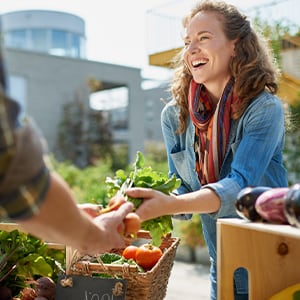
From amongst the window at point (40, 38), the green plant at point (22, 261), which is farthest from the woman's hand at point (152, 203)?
the window at point (40, 38)

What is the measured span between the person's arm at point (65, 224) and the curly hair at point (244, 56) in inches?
31.6

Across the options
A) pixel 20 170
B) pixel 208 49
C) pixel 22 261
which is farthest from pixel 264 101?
pixel 20 170

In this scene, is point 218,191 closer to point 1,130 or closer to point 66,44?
point 1,130

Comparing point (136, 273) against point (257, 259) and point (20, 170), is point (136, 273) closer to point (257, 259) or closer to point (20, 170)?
point (257, 259)

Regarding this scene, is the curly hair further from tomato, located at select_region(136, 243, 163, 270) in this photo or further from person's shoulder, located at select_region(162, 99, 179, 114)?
tomato, located at select_region(136, 243, 163, 270)

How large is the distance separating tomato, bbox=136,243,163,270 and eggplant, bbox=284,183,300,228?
614 mm

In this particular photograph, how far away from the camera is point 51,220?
99 centimetres

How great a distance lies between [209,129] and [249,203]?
55 centimetres

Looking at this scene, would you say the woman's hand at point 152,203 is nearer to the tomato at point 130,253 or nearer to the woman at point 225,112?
the woman at point 225,112

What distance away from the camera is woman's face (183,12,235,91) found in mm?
1851

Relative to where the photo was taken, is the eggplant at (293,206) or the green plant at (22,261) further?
the green plant at (22,261)

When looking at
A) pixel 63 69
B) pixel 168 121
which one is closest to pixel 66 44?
pixel 63 69

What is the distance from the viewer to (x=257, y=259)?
162 centimetres

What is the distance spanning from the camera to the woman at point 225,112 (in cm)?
170
